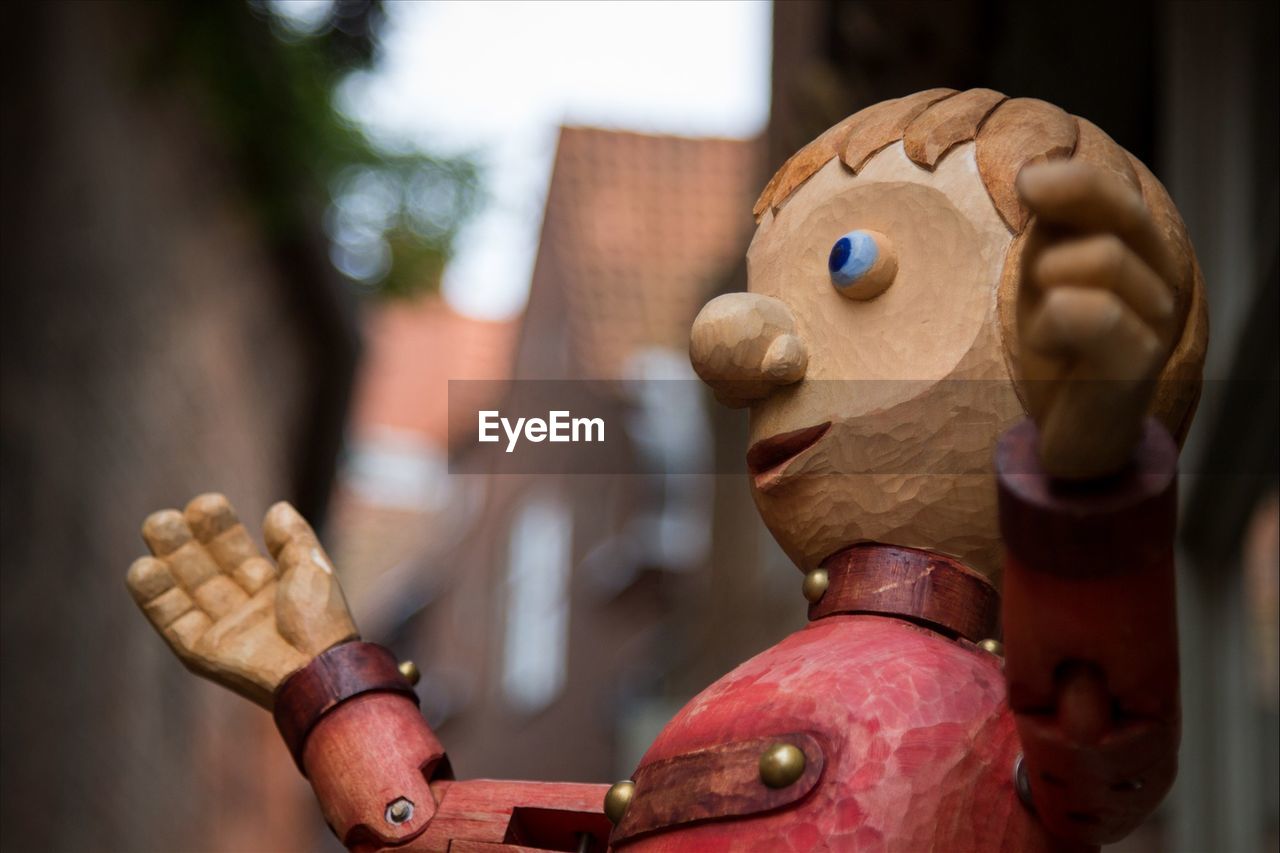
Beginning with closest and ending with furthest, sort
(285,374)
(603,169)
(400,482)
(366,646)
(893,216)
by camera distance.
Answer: (893,216)
(366,646)
(285,374)
(603,169)
(400,482)

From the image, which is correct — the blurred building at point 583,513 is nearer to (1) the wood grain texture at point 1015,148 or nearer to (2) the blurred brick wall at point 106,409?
(2) the blurred brick wall at point 106,409

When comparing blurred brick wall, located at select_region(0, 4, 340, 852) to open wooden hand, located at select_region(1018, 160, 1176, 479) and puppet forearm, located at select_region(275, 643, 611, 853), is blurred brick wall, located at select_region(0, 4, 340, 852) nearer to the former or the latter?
puppet forearm, located at select_region(275, 643, 611, 853)

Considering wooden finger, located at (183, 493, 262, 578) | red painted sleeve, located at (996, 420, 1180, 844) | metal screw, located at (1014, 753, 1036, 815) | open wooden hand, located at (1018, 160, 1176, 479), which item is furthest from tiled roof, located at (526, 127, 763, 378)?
open wooden hand, located at (1018, 160, 1176, 479)

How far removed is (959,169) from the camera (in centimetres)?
100

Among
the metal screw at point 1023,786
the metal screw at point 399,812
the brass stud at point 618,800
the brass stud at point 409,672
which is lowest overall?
the metal screw at point 399,812

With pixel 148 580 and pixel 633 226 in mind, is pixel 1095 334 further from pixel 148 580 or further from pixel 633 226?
pixel 633 226

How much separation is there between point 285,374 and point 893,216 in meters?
4.57

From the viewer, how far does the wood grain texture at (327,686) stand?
1.14 metres

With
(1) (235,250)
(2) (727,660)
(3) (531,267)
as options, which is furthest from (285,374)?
(3) (531,267)

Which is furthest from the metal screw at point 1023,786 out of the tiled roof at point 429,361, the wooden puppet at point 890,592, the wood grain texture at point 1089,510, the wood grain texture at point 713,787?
the tiled roof at point 429,361

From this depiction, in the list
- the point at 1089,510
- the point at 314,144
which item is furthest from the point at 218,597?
the point at 314,144

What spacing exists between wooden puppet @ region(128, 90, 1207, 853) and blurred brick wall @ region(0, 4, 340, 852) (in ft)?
6.27

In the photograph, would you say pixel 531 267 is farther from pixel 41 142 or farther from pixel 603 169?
pixel 41 142

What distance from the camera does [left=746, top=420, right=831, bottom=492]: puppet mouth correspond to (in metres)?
1.01
